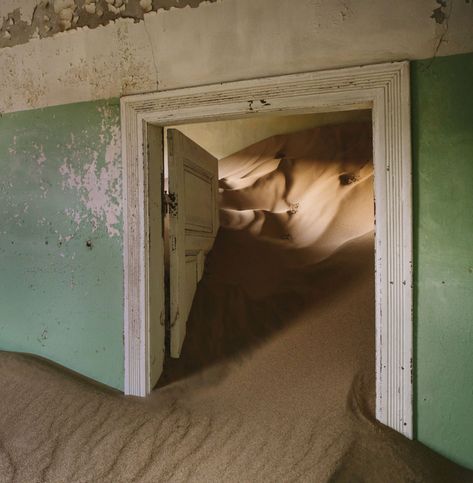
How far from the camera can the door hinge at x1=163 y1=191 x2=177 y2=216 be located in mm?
2668

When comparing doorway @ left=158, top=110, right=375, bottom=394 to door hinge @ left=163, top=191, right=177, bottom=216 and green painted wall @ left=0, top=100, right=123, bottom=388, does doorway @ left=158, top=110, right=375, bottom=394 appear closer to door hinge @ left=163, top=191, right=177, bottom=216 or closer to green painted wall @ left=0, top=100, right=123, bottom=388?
door hinge @ left=163, top=191, right=177, bottom=216

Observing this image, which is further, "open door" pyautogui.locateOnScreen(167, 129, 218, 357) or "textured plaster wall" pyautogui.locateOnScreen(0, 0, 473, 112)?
"open door" pyautogui.locateOnScreen(167, 129, 218, 357)

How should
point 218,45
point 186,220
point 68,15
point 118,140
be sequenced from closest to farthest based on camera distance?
point 218,45, point 118,140, point 68,15, point 186,220

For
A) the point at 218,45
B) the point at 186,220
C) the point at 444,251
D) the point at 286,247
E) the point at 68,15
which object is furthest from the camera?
the point at 286,247

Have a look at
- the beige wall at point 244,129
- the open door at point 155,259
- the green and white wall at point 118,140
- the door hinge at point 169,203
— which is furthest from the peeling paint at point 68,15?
the beige wall at point 244,129

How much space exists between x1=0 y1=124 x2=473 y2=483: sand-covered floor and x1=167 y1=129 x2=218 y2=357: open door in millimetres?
209

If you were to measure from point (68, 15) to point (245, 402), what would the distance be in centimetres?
302

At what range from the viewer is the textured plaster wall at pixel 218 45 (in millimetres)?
1930

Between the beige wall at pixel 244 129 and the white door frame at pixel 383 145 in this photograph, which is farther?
the beige wall at pixel 244 129

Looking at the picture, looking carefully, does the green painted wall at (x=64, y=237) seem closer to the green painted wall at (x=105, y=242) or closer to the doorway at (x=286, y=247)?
the green painted wall at (x=105, y=242)

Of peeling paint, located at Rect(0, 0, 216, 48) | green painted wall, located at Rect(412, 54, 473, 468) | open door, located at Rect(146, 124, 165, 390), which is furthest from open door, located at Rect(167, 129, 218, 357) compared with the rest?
green painted wall, located at Rect(412, 54, 473, 468)

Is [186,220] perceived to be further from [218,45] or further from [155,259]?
[218,45]

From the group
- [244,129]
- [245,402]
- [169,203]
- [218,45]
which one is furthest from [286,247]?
[244,129]

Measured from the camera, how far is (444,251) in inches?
74.9
